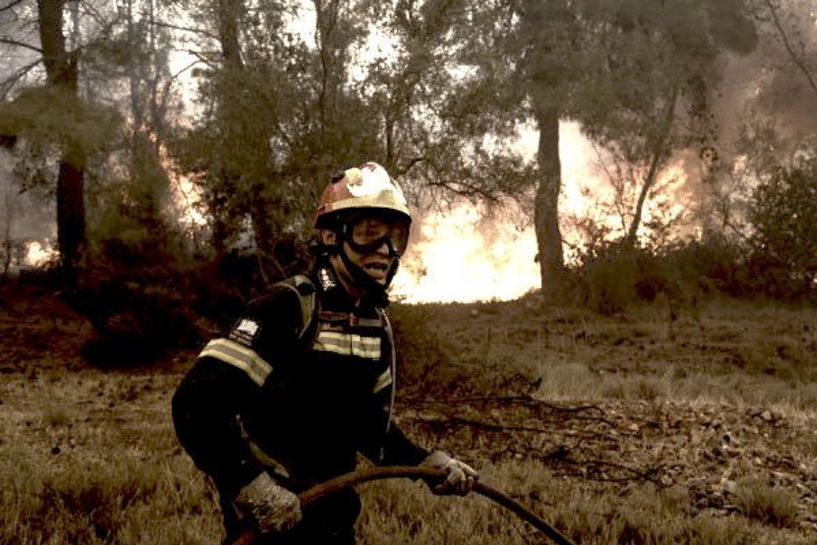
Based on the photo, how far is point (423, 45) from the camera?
10836 mm

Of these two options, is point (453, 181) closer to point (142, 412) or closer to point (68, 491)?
point (142, 412)

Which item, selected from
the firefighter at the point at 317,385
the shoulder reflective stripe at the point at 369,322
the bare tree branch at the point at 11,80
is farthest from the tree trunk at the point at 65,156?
the shoulder reflective stripe at the point at 369,322

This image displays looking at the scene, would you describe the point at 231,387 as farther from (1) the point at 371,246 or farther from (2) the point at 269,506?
(1) the point at 371,246

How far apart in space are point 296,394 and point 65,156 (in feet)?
47.5

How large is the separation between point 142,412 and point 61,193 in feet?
38.6

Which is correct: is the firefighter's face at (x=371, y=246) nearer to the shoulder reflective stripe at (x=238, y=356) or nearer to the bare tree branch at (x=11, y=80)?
the shoulder reflective stripe at (x=238, y=356)

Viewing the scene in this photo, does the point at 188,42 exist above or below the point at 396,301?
above

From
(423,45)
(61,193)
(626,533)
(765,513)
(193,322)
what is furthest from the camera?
(61,193)

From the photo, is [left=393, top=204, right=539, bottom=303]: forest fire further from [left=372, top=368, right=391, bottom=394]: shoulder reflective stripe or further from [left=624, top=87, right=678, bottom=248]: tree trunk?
[left=372, top=368, right=391, bottom=394]: shoulder reflective stripe

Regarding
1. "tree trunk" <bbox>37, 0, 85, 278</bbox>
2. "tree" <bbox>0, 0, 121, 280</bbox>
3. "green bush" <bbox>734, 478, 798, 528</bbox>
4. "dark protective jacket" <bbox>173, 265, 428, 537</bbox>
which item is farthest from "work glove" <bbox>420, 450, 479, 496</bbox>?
"tree trunk" <bbox>37, 0, 85, 278</bbox>

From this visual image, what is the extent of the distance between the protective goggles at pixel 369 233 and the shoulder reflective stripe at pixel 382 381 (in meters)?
0.47

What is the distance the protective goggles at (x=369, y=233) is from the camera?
3.07m

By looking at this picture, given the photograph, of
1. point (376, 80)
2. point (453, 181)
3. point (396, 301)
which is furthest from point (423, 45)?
point (396, 301)

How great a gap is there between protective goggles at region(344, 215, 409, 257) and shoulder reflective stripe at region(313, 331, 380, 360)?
0.33 meters
